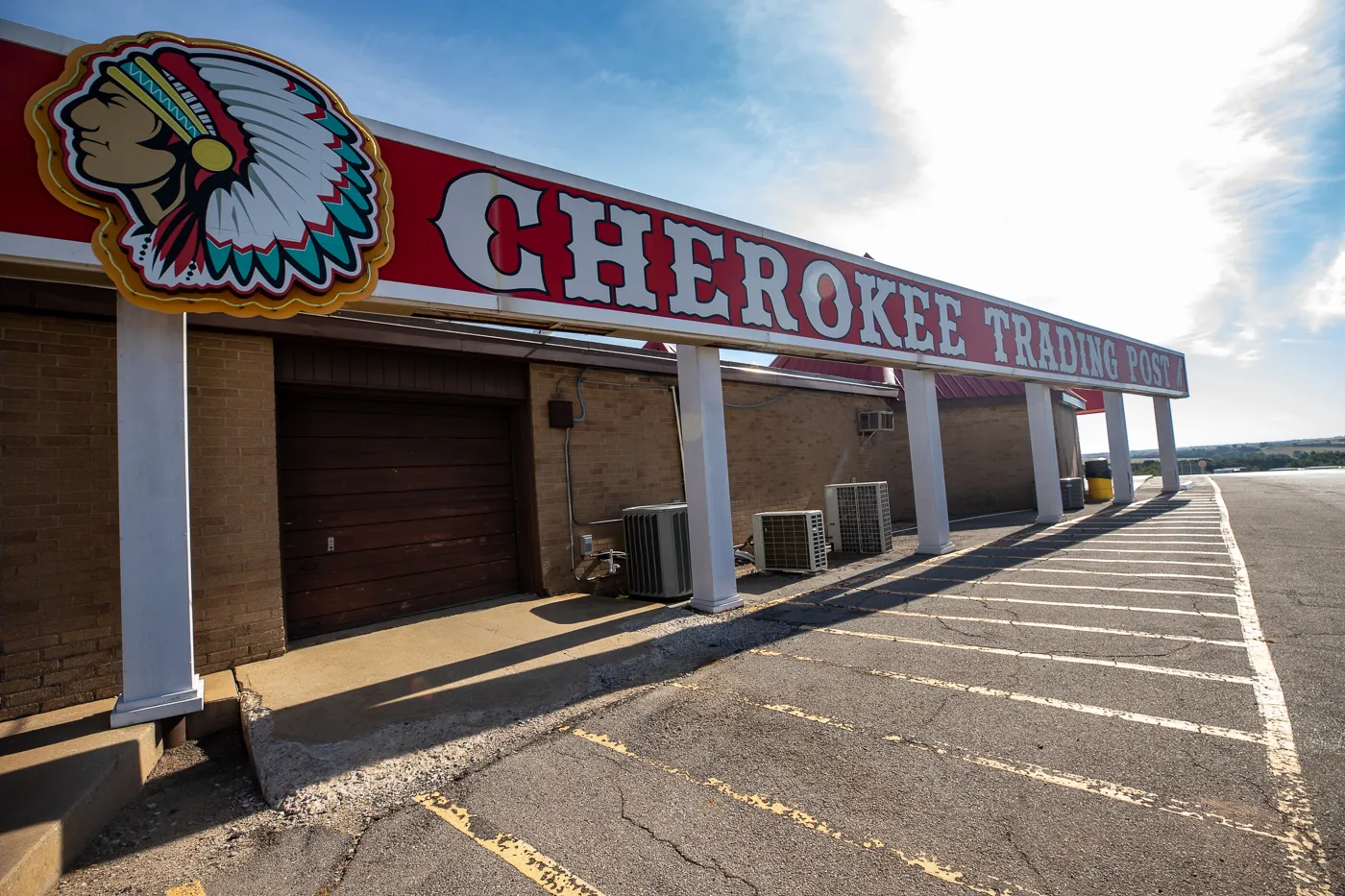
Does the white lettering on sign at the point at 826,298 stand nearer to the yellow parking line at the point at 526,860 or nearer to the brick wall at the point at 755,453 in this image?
the brick wall at the point at 755,453

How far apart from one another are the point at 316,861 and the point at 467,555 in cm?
498

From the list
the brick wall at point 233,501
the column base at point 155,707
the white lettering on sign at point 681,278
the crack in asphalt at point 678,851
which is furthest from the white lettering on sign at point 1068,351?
the column base at point 155,707

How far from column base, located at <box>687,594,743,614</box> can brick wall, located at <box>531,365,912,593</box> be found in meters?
1.90

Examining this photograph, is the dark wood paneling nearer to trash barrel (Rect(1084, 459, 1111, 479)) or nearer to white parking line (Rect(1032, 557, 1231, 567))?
white parking line (Rect(1032, 557, 1231, 567))

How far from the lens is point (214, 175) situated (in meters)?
4.20

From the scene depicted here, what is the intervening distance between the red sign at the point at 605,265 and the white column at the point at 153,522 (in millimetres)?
811

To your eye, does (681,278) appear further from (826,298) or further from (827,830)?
(827,830)

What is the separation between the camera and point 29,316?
4711 mm

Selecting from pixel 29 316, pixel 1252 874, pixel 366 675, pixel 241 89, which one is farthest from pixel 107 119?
pixel 1252 874

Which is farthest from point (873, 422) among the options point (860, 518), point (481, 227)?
point (481, 227)

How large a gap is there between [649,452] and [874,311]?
4.14 m

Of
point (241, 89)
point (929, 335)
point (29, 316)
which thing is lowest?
point (29, 316)

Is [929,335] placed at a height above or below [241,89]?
below

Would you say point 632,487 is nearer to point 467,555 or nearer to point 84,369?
point 467,555
